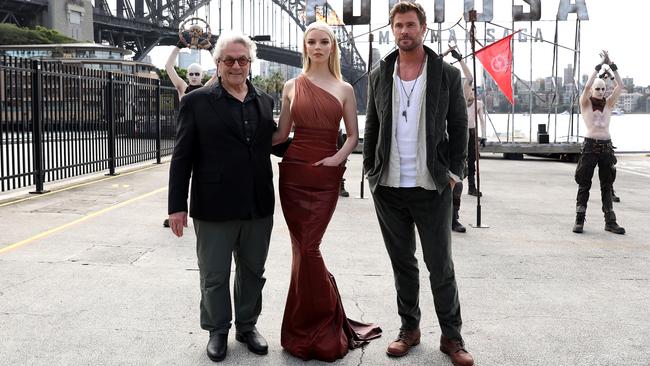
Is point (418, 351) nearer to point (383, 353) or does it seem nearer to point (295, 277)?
point (383, 353)

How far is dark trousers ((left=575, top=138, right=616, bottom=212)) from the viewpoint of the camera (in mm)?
7059

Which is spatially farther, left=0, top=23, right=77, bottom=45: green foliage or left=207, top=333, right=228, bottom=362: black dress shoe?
left=0, top=23, right=77, bottom=45: green foliage

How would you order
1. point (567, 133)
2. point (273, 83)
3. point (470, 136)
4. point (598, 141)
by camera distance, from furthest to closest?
point (273, 83)
point (567, 133)
point (470, 136)
point (598, 141)

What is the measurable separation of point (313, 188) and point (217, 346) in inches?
38.8

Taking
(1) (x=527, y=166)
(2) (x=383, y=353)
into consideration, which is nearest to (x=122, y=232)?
(2) (x=383, y=353)

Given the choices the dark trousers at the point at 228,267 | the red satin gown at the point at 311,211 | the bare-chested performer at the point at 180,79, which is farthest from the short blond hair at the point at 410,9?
the bare-chested performer at the point at 180,79

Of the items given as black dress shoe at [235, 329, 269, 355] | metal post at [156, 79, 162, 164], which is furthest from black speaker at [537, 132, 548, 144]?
black dress shoe at [235, 329, 269, 355]

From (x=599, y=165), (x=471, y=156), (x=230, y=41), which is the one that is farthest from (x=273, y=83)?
(x=230, y=41)

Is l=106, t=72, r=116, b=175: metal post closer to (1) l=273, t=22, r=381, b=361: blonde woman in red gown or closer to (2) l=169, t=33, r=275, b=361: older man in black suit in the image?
(2) l=169, t=33, r=275, b=361: older man in black suit

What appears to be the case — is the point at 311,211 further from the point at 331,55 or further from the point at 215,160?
the point at 331,55

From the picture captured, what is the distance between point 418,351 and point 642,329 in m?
1.46

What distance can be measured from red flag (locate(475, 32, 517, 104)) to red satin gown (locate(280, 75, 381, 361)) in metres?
9.84

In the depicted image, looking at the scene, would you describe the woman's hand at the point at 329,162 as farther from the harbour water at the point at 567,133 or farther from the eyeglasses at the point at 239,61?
the harbour water at the point at 567,133

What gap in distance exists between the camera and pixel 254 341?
3412mm
